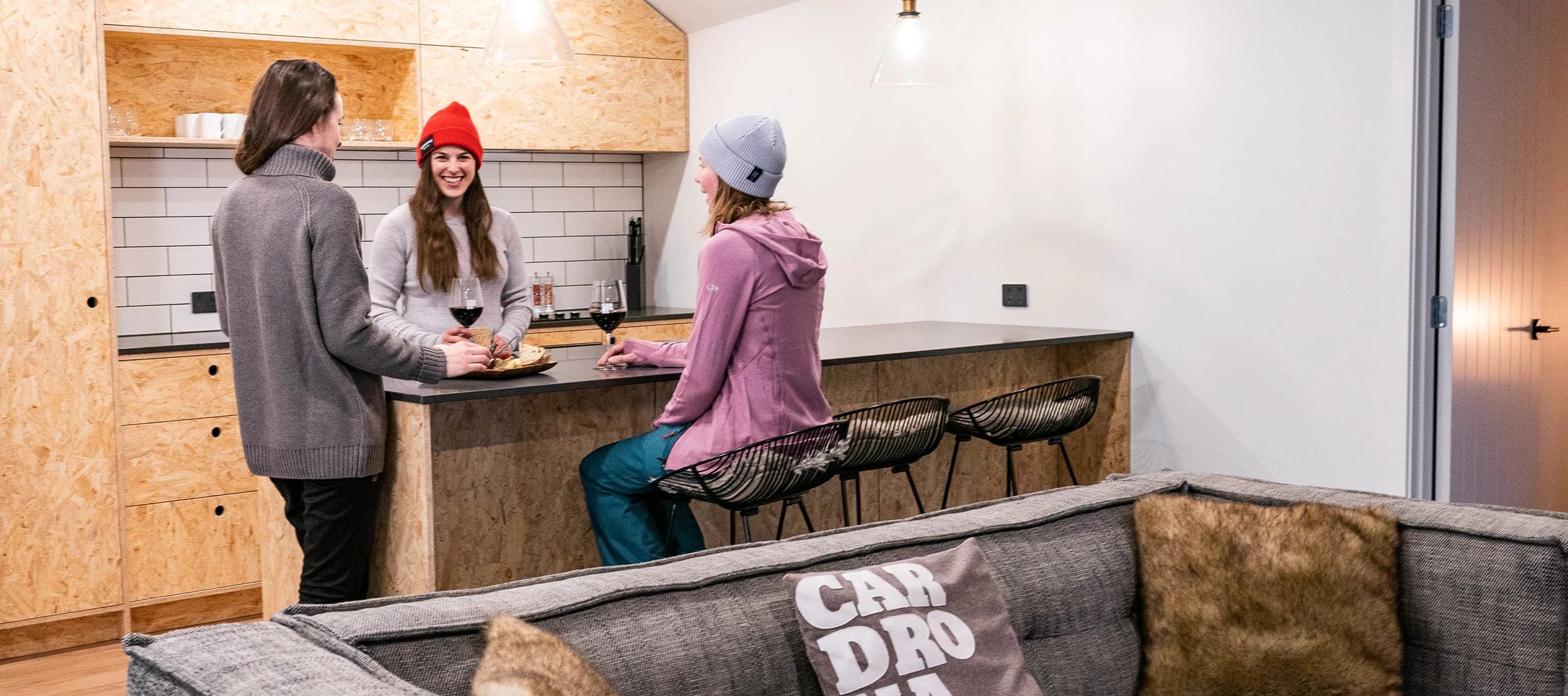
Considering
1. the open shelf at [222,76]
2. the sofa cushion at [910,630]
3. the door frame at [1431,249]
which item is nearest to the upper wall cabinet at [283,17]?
the open shelf at [222,76]

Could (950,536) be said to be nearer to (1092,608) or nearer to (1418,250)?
(1092,608)

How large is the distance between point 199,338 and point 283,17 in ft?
3.99

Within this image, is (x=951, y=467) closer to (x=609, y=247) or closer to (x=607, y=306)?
(x=607, y=306)

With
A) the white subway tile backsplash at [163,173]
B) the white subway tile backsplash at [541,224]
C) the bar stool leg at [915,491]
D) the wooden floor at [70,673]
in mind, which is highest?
the white subway tile backsplash at [163,173]

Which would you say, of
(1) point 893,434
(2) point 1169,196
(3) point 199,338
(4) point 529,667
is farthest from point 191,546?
(4) point 529,667

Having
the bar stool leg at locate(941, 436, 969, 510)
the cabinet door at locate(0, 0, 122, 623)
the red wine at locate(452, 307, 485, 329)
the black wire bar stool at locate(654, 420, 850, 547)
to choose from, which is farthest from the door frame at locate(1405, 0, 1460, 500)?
the cabinet door at locate(0, 0, 122, 623)

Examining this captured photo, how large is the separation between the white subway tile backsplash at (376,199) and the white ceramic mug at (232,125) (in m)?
0.58

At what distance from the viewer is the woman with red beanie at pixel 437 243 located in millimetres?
3662

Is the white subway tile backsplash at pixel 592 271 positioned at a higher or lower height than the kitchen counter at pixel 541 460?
higher

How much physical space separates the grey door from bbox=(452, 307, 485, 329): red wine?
2.53 meters

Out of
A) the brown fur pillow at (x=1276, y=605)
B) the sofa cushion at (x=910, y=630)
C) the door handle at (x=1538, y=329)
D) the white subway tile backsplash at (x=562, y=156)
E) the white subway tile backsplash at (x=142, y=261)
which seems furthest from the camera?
the white subway tile backsplash at (x=562, y=156)

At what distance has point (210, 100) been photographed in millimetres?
5008

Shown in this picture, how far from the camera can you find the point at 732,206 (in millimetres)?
3059

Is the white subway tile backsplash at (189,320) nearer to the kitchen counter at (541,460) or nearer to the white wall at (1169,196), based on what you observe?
the kitchen counter at (541,460)
